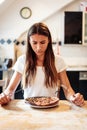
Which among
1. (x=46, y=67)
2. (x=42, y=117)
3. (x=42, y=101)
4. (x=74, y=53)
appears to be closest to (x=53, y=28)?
(x=74, y=53)

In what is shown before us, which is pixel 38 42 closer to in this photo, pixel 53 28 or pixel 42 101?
pixel 42 101

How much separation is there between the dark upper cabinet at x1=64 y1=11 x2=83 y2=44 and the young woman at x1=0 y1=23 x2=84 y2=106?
79.8 inches

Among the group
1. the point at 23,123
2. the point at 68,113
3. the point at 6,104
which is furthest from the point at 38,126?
the point at 6,104

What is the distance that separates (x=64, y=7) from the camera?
3.88 metres

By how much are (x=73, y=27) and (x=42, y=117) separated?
2.72 m

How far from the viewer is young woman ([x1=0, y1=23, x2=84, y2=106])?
165 centimetres

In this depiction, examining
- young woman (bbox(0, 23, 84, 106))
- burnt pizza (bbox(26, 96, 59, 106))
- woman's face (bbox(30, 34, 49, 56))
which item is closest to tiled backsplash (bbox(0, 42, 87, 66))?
young woman (bbox(0, 23, 84, 106))

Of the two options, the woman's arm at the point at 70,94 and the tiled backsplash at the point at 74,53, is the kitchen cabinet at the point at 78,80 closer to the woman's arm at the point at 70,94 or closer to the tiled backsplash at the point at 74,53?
the tiled backsplash at the point at 74,53

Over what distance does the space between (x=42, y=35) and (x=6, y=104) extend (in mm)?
557

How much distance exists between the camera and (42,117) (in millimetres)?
→ 1220

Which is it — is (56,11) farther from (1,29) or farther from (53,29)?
(1,29)

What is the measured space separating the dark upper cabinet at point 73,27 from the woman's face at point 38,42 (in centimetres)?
215

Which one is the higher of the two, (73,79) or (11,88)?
(11,88)

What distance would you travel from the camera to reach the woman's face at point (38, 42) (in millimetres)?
1598
